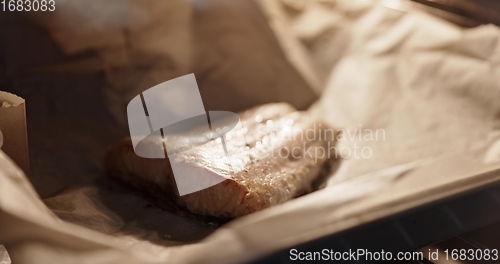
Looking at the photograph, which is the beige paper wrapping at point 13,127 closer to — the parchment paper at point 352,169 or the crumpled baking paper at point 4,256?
the parchment paper at point 352,169

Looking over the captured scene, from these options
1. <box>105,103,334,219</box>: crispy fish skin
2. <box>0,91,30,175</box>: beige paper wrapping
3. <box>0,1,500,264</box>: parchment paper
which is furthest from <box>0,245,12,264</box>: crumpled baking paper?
<box>105,103,334,219</box>: crispy fish skin

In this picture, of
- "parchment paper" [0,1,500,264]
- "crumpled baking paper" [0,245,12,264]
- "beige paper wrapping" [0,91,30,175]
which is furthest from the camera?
"beige paper wrapping" [0,91,30,175]

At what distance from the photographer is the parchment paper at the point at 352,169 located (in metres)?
0.71

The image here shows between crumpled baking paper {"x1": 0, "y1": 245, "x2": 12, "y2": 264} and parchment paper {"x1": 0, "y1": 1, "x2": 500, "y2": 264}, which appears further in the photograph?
crumpled baking paper {"x1": 0, "y1": 245, "x2": 12, "y2": 264}

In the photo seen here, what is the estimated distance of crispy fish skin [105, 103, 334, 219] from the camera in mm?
1138

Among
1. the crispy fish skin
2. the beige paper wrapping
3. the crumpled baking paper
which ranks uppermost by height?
the beige paper wrapping

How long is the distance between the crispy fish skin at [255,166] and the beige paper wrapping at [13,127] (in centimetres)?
23

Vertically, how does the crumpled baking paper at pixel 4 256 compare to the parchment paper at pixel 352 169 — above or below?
below

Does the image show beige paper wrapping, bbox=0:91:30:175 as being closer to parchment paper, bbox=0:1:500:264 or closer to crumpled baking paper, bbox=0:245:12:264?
parchment paper, bbox=0:1:500:264

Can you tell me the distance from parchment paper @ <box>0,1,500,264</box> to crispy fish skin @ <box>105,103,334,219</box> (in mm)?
49

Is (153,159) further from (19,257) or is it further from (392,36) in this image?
(392,36)

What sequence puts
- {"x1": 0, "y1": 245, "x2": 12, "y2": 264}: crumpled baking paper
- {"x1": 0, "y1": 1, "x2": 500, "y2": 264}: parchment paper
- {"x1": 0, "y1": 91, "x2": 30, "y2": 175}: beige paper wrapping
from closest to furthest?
{"x1": 0, "y1": 1, "x2": 500, "y2": 264}: parchment paper → {"x1": 0, "y1": 245, "x2": 12, "y2": 264}: crumpled baking paper → {"x1": 0, "y1": 91, "x2": 30, "y2": 175}: beige paper wrapping

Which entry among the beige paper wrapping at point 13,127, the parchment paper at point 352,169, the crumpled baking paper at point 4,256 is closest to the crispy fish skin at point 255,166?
the parchment paper at point 352,169

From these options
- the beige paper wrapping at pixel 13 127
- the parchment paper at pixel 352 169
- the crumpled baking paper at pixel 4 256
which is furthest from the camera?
the beige paper wrapping at pixel 13 127
